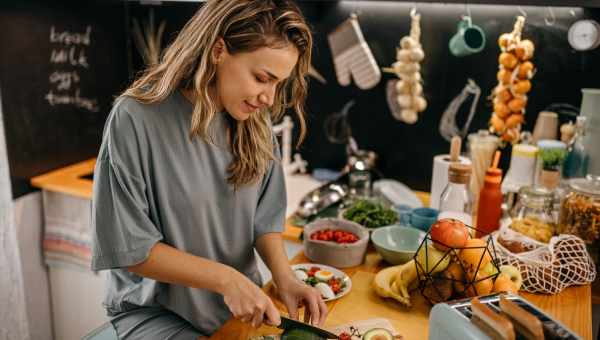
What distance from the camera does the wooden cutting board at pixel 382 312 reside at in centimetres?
112

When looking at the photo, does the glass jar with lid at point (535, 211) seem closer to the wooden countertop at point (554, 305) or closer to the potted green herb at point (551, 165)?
the potted green herb at point (551, 165)

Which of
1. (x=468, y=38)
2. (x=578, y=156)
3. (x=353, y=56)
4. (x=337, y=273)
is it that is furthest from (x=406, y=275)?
(x=353, y=56)

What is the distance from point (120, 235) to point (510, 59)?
1.42 metres

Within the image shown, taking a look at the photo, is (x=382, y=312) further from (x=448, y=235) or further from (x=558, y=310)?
(x=558, y=310)

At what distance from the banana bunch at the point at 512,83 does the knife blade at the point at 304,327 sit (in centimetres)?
119

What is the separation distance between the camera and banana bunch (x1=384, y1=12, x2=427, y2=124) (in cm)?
195

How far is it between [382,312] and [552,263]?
47 cm

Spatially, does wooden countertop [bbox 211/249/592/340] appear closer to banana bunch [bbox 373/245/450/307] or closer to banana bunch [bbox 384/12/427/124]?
banana bunch [bbox 373/245/450/307]

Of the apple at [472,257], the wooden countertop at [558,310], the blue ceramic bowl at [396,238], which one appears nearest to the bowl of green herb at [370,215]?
the blue ceramic bowl at [396,238]

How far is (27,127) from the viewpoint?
2.15 m

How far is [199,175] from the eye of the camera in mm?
1176

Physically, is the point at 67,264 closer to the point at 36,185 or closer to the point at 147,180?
the point at 36,185

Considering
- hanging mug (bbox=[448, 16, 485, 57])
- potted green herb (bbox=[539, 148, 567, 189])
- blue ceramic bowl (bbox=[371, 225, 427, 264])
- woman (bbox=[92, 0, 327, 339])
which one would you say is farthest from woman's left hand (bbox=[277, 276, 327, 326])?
hanging mug (bbox=[448, 16, 485, 57])

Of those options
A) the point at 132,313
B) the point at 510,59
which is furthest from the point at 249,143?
the point at 510,59
